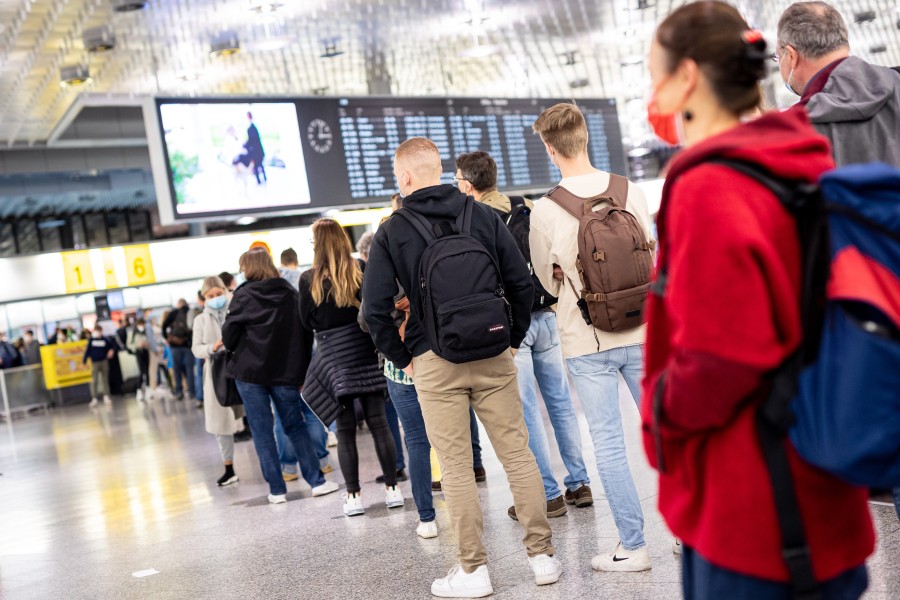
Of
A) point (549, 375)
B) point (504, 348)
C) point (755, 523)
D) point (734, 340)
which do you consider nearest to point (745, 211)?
point (734, 340)

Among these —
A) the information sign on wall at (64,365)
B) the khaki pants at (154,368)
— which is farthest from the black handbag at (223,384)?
the information sign on wall at (64,365)

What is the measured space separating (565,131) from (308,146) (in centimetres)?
600

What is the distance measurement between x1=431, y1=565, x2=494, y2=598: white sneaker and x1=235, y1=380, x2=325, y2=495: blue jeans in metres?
2.73

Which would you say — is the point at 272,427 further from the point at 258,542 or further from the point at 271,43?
the point at 271,43

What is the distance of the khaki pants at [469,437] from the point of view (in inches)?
136

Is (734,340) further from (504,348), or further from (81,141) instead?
(81,141)

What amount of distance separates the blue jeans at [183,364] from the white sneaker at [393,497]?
10.8m

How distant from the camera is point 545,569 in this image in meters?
3.46

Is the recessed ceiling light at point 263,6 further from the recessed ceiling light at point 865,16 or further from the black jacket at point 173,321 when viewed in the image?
the recessed ceiling light at point 865,16

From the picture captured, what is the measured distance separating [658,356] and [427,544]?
9.78 ft

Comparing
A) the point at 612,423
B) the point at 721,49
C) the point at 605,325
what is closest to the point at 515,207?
the point at 605,325

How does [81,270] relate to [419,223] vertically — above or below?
above

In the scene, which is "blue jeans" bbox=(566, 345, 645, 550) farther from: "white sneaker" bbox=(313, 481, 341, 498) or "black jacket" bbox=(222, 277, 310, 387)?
"white sneaker" bbox=(313, 481, 341, 498)

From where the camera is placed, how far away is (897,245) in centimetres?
137
